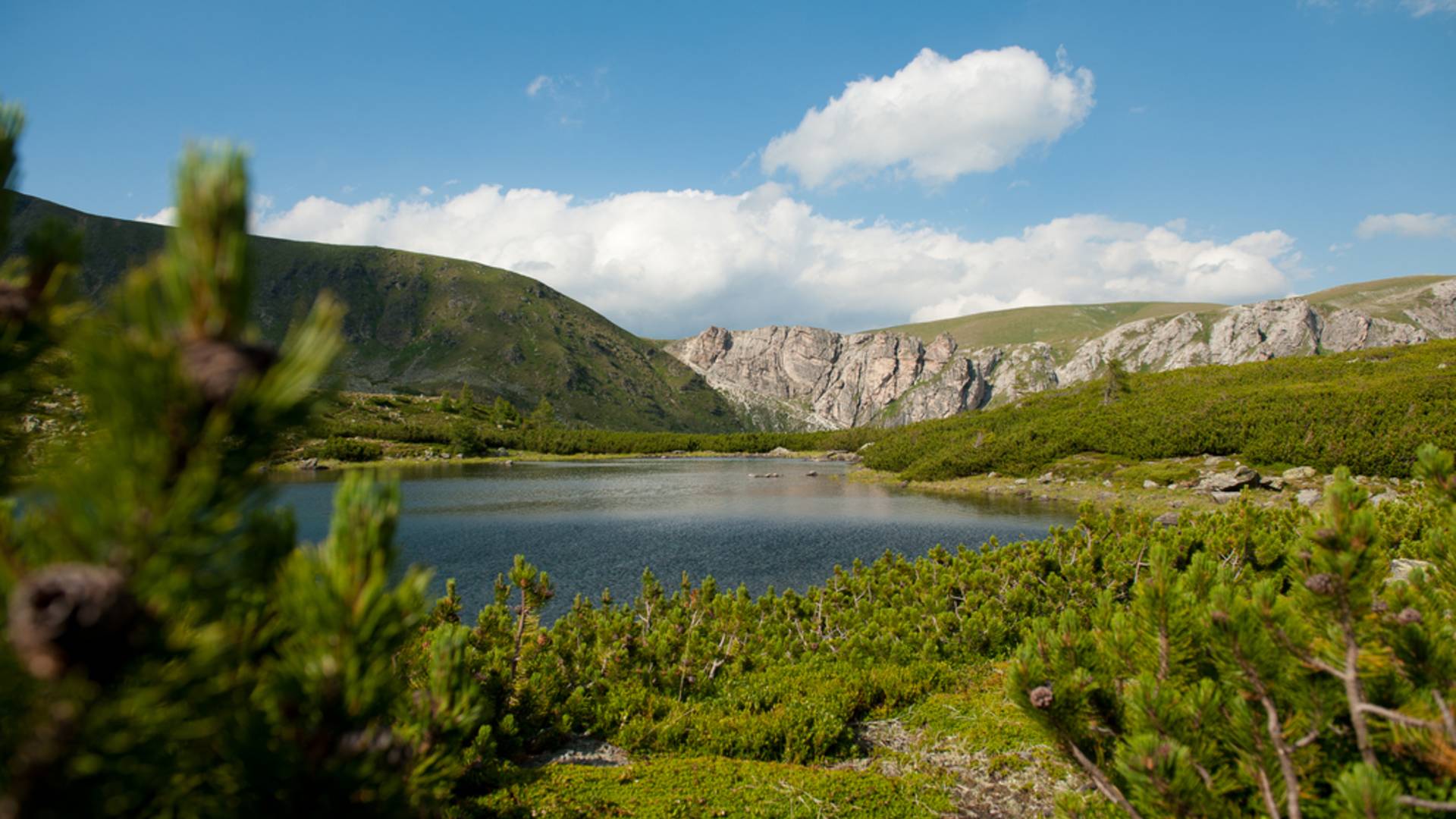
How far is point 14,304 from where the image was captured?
1.85 meters

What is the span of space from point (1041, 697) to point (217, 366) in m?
3.82

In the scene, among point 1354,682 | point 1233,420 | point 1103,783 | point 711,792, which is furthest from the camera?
point 1233,420

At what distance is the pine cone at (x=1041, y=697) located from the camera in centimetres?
355

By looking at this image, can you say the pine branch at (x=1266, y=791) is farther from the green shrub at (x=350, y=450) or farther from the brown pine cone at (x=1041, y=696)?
the green shrub at (x=350, y=450)

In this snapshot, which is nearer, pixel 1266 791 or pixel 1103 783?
pixel 1266 791

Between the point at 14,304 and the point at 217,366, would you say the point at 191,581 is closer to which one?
the point at 217,366

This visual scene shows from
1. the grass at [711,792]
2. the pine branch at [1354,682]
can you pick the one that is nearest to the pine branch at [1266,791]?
the pine branch at [1354,682]

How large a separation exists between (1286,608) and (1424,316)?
27903 cm

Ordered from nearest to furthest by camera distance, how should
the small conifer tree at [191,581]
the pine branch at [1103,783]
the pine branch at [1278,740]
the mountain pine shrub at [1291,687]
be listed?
the small conifer tree at [191,581], the mountain pine shrub at [1291,687], the pine branch at [1278,740], the pine branch at [1103,783]

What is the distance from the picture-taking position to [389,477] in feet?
5.37

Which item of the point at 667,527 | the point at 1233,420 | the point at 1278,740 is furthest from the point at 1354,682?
the point at 1233,420

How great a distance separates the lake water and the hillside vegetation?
1260cm

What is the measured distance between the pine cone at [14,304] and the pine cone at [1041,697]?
433 cm

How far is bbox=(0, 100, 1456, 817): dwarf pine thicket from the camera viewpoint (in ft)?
4.33
